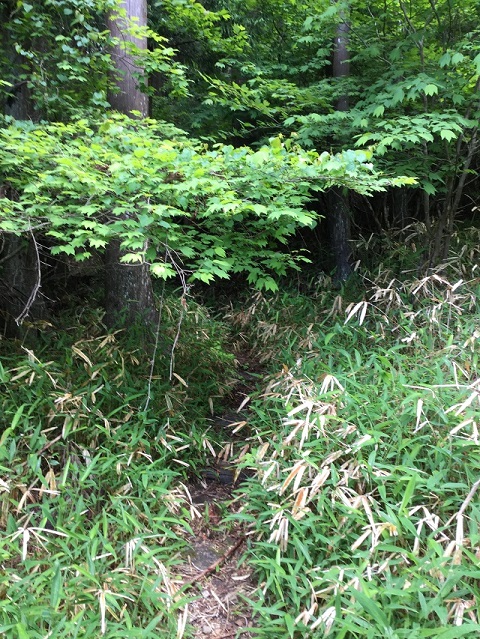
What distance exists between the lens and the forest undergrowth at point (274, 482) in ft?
6.68

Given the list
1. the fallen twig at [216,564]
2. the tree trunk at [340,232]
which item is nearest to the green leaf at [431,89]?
the tree trunk at [340,232]

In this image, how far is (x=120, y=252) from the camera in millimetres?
4121

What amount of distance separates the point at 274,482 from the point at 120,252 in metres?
2.50

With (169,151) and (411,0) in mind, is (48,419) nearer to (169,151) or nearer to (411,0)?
(169,151)

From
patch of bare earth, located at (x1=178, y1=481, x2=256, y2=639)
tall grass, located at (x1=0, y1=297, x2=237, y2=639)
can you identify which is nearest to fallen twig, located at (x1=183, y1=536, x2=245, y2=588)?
patch of bare earth, located at (x1=178, y1=481, x2=256, y2=639)

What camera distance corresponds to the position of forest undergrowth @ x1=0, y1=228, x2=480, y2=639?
2035mm

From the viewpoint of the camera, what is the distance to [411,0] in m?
4.15

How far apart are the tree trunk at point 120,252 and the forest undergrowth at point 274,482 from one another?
1.12ft

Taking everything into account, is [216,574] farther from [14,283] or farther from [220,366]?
[14,283]

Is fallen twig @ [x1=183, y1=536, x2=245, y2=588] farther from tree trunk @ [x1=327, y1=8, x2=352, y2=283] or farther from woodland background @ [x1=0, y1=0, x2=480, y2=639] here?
tree trunk @ [x1=327, y1=8, x2=352, y2=283]

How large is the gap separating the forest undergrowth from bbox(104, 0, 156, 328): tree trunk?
341mm

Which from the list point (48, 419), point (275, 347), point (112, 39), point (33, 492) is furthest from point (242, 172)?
point (275, 347)

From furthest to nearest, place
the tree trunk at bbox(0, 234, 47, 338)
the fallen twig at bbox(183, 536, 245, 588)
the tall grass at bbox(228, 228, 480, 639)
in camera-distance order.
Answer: the tree trunk at bbox(0, 234, 47, 338) < the fallen twig at bbox(183, 536, 245, 588) < the tall grass at bbox(228, 228, 480, 639)

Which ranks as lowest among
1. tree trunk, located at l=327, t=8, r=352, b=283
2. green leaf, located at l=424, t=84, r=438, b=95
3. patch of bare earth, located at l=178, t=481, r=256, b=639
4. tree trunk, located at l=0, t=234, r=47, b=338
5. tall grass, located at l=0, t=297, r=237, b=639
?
patch of bare earth, located at l=178, t=481, r=256, b=639
